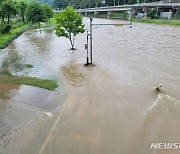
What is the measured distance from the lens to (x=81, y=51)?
36.8 meters

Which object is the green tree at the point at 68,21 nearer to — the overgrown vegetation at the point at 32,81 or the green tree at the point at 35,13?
the overgrown vegetation at the point at 32,81

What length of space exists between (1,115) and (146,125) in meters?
8.76

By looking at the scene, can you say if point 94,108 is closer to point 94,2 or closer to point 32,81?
point 32,81

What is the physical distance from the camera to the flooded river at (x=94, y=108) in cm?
1258

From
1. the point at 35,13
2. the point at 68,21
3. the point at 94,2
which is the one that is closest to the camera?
the point at 68,21

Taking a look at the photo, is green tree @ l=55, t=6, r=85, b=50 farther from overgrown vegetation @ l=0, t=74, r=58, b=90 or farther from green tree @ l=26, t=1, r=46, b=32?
green tree @ l=26, t=1, r=46, b=32

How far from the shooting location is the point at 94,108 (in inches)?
653

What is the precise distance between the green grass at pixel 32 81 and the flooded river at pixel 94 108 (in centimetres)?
80

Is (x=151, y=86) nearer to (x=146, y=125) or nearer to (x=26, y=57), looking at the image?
(x=146, y=125)

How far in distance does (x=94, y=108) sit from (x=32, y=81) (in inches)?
296

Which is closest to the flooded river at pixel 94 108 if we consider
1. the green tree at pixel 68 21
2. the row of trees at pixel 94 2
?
the green tree at pixel 68 21

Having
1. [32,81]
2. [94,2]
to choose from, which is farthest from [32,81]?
[94,2]

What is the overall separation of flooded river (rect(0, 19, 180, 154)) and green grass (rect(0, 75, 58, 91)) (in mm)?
796

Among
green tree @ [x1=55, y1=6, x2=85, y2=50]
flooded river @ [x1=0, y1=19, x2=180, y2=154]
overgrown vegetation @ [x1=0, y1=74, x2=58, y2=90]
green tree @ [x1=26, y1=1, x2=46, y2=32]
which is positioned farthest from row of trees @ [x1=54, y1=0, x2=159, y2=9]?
overgrown vegetation @ [x1=0, y1=74, x2=58, y2=90]
